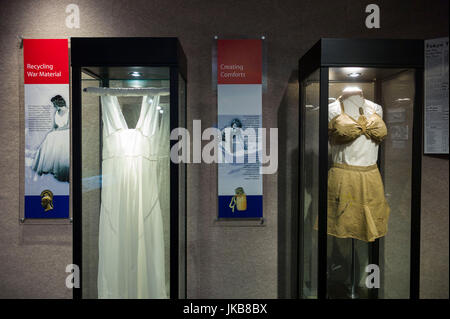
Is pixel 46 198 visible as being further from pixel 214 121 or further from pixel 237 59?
pixel 237 59

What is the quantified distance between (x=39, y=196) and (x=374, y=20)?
3.00m

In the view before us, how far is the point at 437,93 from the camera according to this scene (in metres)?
2.11

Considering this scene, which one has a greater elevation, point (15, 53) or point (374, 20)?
point (374, 20)

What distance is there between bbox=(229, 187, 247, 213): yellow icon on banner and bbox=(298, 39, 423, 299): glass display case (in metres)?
0.54

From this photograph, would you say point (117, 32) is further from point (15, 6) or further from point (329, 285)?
point (329, 285)

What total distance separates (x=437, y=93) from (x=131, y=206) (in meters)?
2.38

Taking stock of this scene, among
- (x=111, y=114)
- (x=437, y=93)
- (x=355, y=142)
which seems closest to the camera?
(x=111, y=114)

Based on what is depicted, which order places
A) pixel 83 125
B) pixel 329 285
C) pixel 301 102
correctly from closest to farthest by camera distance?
1. pixel 83 125
2. pixel 329 285
3. pixel 301 102

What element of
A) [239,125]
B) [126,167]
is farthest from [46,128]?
[239,125]

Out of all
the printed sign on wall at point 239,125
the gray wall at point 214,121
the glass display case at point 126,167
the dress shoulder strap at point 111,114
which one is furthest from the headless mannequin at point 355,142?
the dress shoulder strap at point 111,114

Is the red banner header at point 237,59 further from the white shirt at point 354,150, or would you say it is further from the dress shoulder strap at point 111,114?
the dress shoulder strap at point 111,114

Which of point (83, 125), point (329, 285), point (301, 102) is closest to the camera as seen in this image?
point (83, 125)
